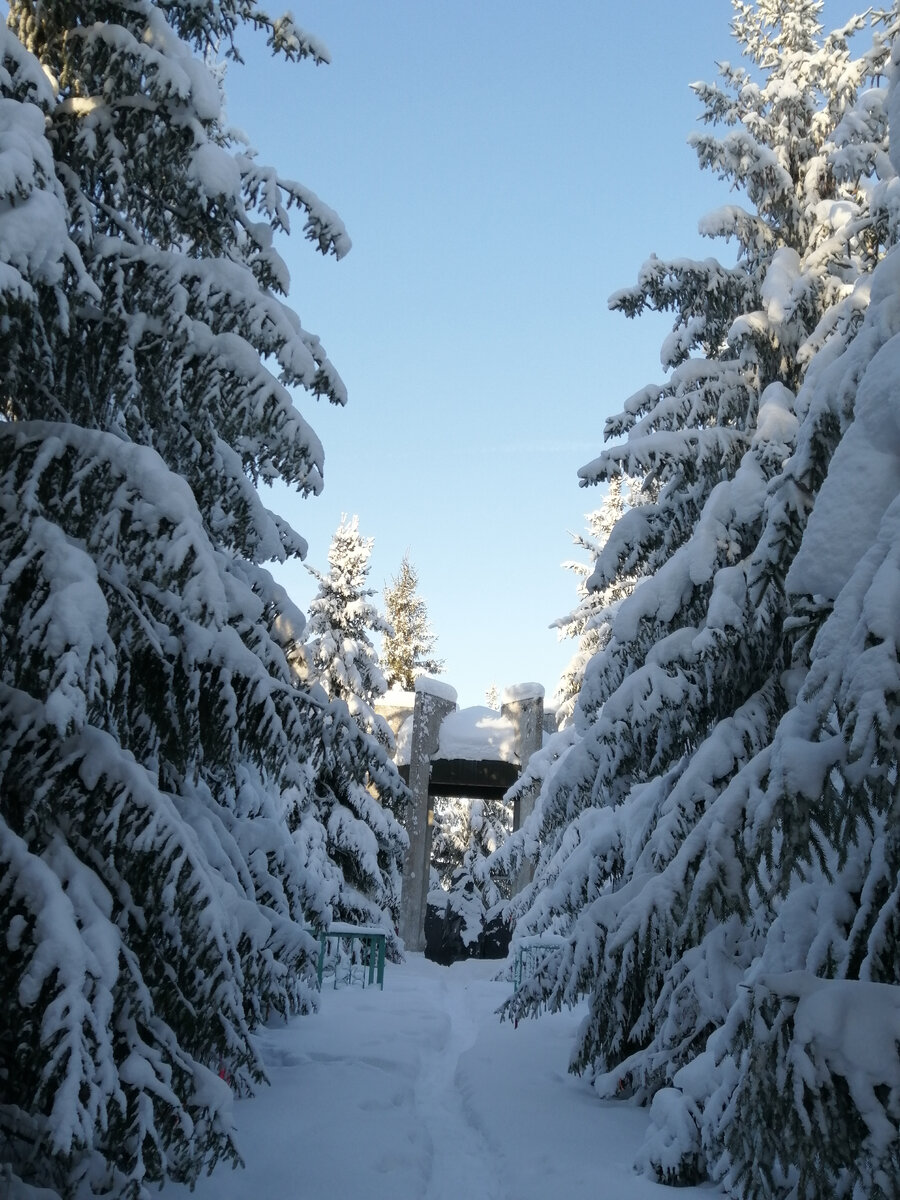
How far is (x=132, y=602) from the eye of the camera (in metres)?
4.76

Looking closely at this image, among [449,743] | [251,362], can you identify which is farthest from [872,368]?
[449,743]

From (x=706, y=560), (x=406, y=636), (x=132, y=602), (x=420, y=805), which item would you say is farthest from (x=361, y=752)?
(x=406, y=636)

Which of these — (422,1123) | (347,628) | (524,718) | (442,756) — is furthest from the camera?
(524,718)

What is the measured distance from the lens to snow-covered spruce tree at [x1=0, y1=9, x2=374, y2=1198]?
161 inches

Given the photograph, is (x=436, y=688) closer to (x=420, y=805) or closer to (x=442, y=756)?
(x=442, y=756)

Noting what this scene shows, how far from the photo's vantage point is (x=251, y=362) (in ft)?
18.5

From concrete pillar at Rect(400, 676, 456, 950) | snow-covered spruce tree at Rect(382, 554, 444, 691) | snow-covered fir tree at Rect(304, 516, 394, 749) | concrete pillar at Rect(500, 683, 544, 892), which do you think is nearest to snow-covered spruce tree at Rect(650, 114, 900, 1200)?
snow-covered fir tree at Rect(304, 516, 394, 749)

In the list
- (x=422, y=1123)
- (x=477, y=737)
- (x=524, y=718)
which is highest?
(x=524, y=718)

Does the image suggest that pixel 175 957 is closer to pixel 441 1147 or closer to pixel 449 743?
pixel 441 1147

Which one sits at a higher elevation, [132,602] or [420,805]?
[420,805]

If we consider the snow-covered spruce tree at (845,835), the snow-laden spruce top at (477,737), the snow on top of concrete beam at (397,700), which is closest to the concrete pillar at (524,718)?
the snow-laden spruce top at (477,737)

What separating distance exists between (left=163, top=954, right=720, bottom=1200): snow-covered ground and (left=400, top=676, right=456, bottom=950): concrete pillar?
47.1 ft

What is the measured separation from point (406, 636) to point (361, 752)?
2922 cm

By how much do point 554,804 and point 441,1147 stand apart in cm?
296
